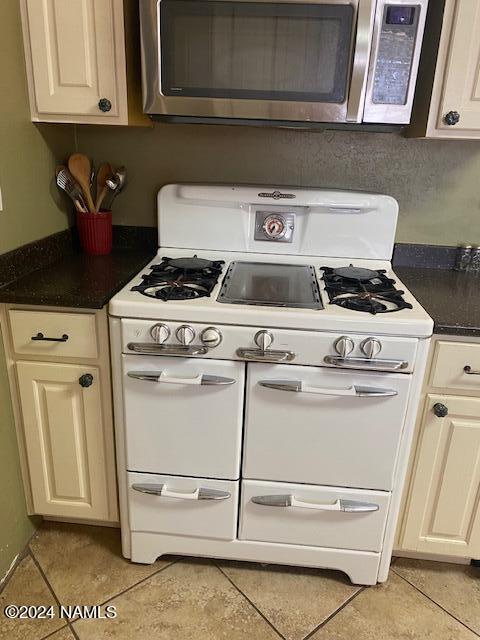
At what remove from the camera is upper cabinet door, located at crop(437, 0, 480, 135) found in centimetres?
138

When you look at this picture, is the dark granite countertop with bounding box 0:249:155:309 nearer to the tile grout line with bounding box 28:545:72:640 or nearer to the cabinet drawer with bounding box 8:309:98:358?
the cabinet drawer with bounding box 8:309:98:358

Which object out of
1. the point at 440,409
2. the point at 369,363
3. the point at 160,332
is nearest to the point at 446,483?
the point at 440,409

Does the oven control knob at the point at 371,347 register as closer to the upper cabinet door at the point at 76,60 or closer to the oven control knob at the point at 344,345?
the oven control knob at the point at 344,345

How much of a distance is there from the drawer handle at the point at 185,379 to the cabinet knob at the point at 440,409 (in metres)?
0.59

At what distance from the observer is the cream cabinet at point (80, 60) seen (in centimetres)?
146

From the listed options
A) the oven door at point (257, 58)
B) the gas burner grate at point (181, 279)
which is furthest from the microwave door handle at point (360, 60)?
the gas burner grate at point (181, 279)

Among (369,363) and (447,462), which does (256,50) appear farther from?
(447,462)

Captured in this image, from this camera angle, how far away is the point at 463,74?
1.43 m

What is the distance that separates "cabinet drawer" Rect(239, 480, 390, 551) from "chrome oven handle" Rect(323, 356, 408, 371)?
41 centimetres

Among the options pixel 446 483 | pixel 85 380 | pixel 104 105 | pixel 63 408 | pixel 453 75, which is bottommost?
pixel 446 483

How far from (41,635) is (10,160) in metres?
1.40

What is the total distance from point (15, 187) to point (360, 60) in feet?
3.57

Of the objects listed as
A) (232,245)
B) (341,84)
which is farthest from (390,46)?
(232,245)

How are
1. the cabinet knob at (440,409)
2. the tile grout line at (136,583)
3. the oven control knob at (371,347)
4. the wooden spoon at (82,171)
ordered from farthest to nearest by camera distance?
the wooden spoon at (82,171), the tile grout line at (136,583), the cabinet knob at (440,409), the oven control knob at (371,347)
